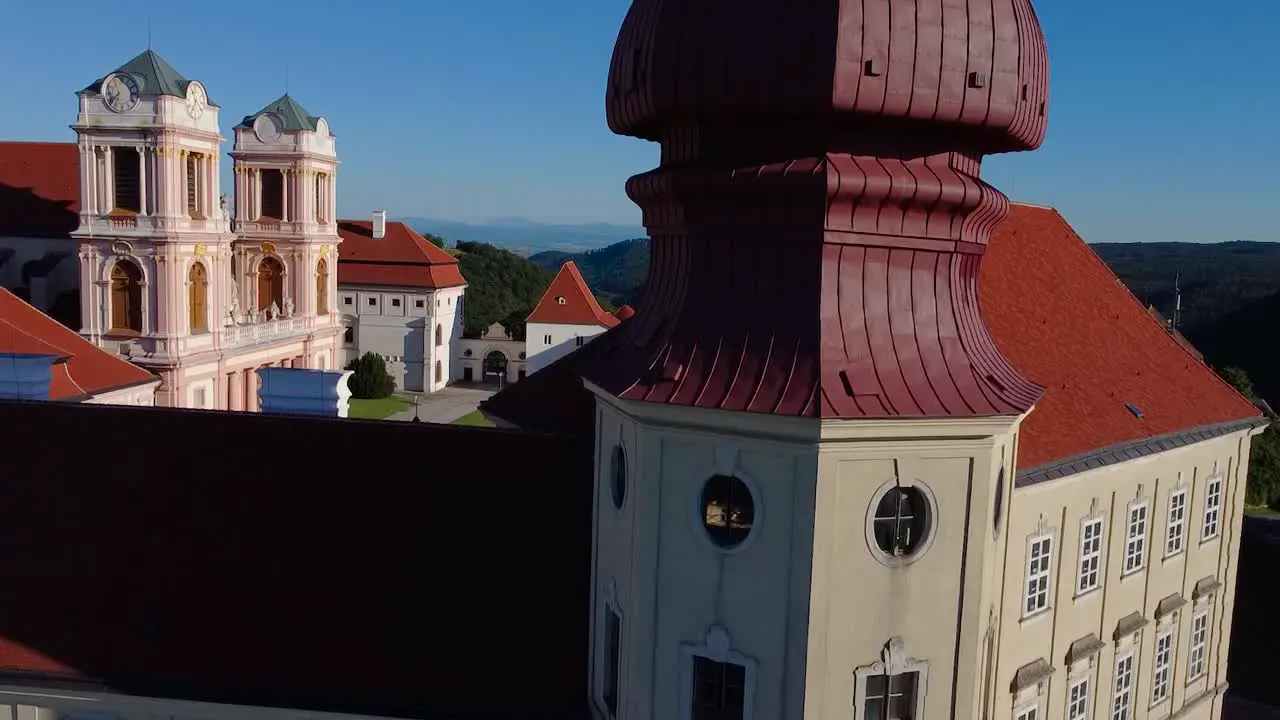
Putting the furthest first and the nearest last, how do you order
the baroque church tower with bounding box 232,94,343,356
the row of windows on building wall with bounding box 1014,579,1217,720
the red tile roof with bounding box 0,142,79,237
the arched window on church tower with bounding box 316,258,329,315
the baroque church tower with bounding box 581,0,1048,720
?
the arched window on church tower with bounding box 316,258,329,315
the baroque church tower with bounding box 232,94,343,356
the red tile roof with bounding box 0,142,79,237
the row of windows on building wall with bounding box 1014,579,1217,720
the baroque church tower with bounding box 581,0,1048,720

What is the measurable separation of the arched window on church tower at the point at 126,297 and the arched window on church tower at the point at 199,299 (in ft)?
7.96

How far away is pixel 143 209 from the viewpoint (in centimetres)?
5116

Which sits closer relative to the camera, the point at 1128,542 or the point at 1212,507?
the point at 1128,542

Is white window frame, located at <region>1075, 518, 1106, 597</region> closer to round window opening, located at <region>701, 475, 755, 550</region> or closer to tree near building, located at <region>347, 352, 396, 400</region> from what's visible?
round window opening, located at <region>701, 475, 755, 550</region>

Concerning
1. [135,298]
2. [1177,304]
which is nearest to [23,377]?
[135,298]

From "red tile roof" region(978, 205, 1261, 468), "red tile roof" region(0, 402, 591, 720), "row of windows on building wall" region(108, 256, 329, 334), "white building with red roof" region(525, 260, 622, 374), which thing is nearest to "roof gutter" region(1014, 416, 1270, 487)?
"red tile roof" region(978, 205, 1261, 468)

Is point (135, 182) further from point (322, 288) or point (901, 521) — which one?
point (901, 521)

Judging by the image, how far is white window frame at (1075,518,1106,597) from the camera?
17.0 meters

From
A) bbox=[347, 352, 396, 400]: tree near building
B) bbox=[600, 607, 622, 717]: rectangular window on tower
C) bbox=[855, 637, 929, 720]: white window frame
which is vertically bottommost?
bbox=[347, 352, 396, 400]: tree near building

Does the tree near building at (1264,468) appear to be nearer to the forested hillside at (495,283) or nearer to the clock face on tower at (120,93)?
the clock face on tower at (120,93)

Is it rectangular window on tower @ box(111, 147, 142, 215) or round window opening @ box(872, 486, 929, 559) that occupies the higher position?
rectangular window on tower @ box(111, 147, 142, 215)

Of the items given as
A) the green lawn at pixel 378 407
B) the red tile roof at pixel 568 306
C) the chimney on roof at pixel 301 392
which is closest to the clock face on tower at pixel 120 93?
the green lawn at pixel 378 407

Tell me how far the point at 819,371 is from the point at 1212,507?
47.5 ft

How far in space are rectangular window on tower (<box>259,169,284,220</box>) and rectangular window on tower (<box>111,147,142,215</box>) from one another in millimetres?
15775
